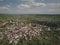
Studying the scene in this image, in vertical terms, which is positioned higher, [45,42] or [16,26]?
[16,26]

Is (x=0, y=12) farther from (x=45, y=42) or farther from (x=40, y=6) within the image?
(x=45, y=42)

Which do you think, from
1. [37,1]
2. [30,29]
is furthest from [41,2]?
[30,29]

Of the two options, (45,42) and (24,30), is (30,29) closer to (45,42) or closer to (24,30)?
(24,30)

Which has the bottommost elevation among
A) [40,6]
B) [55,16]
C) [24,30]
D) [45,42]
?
[45,42]

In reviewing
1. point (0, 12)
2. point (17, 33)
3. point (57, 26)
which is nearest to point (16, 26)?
point (17, 33)

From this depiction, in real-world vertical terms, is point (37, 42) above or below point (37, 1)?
below

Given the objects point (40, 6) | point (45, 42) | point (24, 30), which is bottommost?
point (45, 42)
